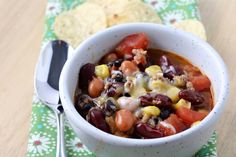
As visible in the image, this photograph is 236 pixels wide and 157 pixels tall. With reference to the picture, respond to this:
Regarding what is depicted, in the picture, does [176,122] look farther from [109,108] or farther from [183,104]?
[109,108]

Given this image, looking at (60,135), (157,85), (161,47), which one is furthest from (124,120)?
(161,47)

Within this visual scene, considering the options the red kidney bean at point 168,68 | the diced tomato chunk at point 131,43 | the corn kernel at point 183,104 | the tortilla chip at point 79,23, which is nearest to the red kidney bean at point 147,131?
the corn kernel at point 183,104

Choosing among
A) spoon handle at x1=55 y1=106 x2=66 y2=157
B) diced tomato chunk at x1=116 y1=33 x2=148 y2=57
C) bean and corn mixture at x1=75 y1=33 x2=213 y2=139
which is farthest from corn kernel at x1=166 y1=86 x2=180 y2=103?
spoon handle at x1=55 y1=106 x2=66 y2=157

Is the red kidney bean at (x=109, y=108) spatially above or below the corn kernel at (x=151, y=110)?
below

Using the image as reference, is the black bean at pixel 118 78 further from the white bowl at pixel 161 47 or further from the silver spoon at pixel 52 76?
the silver spoon at pixel 52 76

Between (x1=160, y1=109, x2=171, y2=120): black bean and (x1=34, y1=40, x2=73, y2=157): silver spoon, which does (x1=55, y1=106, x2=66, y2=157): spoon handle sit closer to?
(x1=34, y1=40, x2=73, y2=157): silver spoon

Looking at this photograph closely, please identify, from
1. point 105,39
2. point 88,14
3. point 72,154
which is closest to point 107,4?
point 88,14
